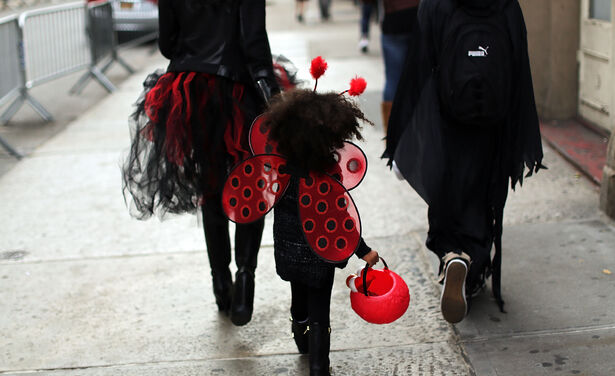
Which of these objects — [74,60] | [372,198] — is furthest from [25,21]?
[372,198]

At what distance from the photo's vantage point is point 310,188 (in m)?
3.26

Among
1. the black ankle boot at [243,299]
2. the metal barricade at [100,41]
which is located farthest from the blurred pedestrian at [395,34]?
the metal barricade at [100,41]

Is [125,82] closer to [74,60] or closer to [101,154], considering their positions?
[74,60]

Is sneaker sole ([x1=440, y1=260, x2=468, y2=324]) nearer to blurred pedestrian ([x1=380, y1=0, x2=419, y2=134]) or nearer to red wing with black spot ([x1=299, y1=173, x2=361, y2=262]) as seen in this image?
red wing with black spot ([x1=299, y1=173, x2=361, y2=262])

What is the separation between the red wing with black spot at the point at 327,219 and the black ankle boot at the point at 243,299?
2.81 feet

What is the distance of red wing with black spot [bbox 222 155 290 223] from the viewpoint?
11.0 feet

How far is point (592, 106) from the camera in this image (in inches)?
270

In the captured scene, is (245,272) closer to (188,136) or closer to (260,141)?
(188,136)

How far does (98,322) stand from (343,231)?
181 centimetres

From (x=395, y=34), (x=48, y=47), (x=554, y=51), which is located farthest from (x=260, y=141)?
(x=48, y=47)

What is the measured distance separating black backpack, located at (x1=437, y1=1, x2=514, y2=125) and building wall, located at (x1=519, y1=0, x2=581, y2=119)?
3.67 metres

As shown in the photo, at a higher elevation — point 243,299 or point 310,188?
point 310,188

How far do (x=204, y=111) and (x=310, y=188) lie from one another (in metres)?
1.00

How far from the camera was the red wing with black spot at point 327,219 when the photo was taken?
3.25 m
